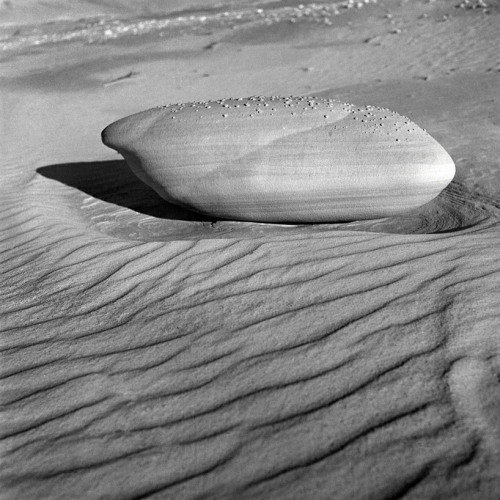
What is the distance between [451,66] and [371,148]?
5874mm

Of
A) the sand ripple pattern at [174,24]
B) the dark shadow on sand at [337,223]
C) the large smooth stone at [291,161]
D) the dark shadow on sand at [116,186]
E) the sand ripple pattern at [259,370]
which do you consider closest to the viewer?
the sand ripple pattern at [259,370]

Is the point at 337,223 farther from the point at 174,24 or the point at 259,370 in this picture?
the point at 174,24

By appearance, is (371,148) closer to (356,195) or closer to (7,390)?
(356,195)

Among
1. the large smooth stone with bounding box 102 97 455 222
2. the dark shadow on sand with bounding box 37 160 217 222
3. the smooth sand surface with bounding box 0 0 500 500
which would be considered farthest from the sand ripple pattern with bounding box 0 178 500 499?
the dark shadow on sand with bounding box 37 160 217 222

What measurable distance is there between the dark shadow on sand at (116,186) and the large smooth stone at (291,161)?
381 mm

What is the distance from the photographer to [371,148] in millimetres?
3695

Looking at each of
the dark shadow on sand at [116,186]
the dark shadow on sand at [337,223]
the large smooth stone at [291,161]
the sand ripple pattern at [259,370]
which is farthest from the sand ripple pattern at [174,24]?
the sand ripple pattern at [259,370]

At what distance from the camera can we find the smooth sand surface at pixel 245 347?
1.80 metres

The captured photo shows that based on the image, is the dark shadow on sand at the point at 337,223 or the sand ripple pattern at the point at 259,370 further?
the dark shadow on sand at the point at 337,223

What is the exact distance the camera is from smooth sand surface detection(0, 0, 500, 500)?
1.80 meters

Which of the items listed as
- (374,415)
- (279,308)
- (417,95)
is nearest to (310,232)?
(279,308)

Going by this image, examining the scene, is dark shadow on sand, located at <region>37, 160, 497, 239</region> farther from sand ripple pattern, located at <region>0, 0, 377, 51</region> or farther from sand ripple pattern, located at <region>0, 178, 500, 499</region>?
sand ripple pattern, located at <region>0, 0, 377, 51</region>

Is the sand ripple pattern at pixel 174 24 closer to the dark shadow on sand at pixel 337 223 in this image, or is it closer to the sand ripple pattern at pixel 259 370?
the dark shadow on sand at pixel 337 223

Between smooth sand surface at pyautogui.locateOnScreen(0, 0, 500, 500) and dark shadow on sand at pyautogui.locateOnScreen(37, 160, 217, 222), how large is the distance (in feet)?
0.08
